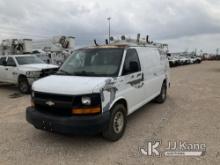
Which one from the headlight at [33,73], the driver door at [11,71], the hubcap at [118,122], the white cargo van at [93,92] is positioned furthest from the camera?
the driver door at [11,71]

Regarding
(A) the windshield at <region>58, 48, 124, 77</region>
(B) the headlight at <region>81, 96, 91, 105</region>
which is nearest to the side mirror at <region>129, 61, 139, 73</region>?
(A) the windshield at <region>58, 48, 124, 77</region>

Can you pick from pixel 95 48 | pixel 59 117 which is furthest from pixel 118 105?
pixel 95 48

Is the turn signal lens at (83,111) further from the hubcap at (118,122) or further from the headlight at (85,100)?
the hubcap at (118,122)

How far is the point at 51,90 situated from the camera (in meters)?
4.43

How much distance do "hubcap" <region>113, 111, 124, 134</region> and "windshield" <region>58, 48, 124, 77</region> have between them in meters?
0.83

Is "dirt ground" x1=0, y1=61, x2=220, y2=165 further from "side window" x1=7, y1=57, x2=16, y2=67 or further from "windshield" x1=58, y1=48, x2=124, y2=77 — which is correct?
"side window" x1=7, y1=57, x2=16, y2=67

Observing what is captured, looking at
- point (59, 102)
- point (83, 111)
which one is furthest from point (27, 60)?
point (83, 111)

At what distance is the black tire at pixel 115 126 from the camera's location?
4617 millimetres

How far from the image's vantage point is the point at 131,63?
17.7ft

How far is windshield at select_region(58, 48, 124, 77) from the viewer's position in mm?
4969

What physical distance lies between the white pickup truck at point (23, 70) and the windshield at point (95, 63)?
4391 mm
